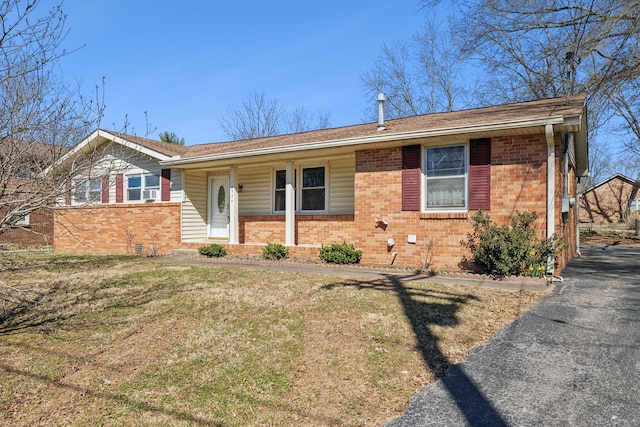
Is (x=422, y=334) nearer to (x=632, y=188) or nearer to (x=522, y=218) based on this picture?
(x=522, y=218)

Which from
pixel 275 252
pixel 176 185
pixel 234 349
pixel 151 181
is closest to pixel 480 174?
pixel 275 252

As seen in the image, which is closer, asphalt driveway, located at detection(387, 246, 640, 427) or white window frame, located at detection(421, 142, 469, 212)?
asphalt driveway, located at detection(387, 246, 640, 427)

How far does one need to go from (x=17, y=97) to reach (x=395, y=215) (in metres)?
7.37

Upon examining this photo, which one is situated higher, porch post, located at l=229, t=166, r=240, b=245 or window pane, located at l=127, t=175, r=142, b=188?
window pane, located at l=127, t=175, r=142, b=188

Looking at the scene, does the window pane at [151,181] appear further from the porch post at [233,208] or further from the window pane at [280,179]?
the window pane at [280,179]

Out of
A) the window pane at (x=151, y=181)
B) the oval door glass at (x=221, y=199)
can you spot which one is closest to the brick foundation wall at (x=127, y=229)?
the window pane at (x=151, y=181)

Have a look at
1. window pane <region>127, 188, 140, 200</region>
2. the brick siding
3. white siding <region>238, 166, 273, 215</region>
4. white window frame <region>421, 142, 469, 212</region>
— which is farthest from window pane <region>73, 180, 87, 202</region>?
window pane <region>127, 188, 140, 200</region>

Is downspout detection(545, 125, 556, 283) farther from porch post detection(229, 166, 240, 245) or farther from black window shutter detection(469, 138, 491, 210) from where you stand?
porch post detection(229, 166, 240, 245)

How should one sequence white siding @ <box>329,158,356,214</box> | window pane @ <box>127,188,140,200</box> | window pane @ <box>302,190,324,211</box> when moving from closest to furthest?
white siding @ <box>329,158,356,214</box>, window pane @ <box>302,190,324,211</box>, window pane @ <box>127,188,140,200</box>

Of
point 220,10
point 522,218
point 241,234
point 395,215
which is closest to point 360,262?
point 395,215

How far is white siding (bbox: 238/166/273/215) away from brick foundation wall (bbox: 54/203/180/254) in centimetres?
214

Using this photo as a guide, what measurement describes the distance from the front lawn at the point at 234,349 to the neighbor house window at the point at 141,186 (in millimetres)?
7004

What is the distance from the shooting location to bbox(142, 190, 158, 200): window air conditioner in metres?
13.7

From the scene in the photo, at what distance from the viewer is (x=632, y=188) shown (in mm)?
35969
